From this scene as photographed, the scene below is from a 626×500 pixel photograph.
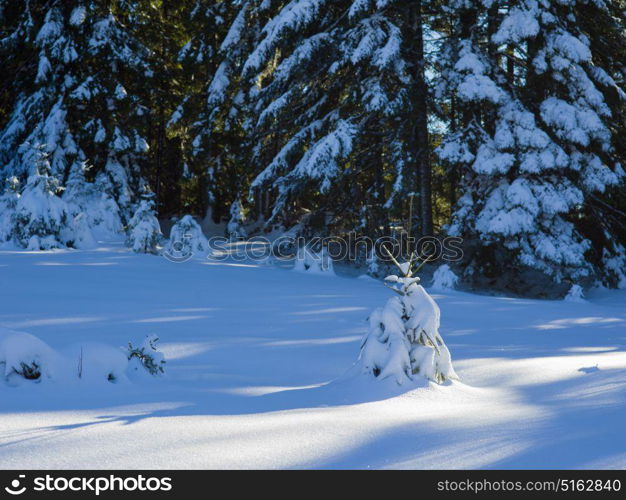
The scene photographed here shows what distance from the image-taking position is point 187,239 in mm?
12430

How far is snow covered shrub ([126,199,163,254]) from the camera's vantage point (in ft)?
39.2

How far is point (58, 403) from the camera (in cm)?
343

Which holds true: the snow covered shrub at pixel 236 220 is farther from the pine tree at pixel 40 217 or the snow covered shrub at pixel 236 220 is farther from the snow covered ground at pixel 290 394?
the snow covered ground at pixel 290 394

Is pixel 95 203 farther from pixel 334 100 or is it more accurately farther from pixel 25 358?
pixel 25 358

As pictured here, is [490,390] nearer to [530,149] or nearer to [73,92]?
[530,149]

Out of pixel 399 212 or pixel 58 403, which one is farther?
pixel 399 212

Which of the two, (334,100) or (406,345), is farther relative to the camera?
(334,100)

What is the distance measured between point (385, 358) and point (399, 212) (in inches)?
359

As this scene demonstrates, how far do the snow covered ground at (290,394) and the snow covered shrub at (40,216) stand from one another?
467cm

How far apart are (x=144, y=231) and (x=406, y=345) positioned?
9047 millimetres

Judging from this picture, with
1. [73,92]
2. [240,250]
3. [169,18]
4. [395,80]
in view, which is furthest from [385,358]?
[169,18]

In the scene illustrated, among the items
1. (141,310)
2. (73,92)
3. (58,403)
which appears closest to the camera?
(58,403)

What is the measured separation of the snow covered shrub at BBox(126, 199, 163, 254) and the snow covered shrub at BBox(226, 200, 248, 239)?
18.2 ft

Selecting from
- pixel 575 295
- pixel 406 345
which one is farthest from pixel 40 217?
pixel 575 295
